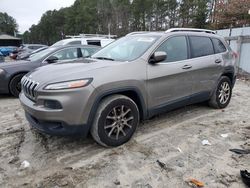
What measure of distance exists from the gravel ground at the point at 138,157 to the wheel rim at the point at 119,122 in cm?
22

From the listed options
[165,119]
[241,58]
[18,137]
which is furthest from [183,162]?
[241,58]

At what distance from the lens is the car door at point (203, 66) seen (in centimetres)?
468

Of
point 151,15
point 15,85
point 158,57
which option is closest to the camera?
point 158,57

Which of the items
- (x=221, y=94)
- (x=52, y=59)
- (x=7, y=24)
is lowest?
(x=221, y=94)

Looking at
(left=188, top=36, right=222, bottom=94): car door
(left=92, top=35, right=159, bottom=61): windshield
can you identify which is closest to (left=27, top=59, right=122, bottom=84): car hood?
(left=92, top=35, right=159, bottom=61): windshield

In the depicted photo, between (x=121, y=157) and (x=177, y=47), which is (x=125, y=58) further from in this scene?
(x=121, y=157)

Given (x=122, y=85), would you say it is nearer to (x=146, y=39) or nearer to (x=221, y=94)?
(x=146, y=39)

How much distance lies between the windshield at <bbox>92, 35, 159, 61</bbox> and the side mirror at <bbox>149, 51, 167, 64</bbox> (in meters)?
0.20

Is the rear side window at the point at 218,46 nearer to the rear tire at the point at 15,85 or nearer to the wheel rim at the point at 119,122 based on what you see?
the wheel rim at the point at 119,122

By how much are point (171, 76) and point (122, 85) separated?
105 centimetres

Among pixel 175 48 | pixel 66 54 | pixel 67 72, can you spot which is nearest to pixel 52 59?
pixel 66 54

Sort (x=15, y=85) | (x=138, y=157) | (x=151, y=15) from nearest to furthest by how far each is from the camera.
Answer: (x=138, y=157)
(x=15, y=85)
(x=151, y=15)

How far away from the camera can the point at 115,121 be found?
3564mm

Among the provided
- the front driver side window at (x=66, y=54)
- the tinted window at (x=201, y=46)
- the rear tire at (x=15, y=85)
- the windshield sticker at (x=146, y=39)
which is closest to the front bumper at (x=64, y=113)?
the windshield sticker at (x=146, y=39)
